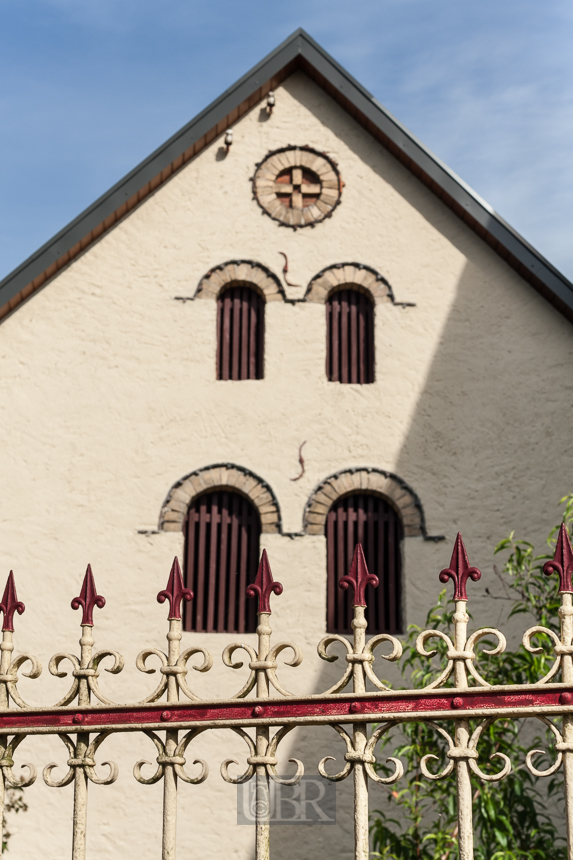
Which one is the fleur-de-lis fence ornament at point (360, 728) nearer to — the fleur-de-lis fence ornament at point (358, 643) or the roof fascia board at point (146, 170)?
the fleur-de-lis fence ornament at point (358, 643)

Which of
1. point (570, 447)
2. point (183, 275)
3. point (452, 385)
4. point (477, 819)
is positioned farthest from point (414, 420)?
point (477, 819)

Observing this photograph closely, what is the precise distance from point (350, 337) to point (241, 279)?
1.29 metres

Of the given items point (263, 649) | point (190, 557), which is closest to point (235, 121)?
point (190, 557)

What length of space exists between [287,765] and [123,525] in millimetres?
2747

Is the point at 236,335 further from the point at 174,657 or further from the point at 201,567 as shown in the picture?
the point at 174,657

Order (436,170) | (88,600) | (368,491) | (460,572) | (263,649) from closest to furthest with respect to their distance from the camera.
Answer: (460,572) → (263,649) → (88,600) → (368,491) → (436,170)

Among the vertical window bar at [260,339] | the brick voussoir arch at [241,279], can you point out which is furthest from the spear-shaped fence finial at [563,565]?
the brick voussoir arch at [241,279]

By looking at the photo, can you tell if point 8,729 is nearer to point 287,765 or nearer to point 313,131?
point 287,765

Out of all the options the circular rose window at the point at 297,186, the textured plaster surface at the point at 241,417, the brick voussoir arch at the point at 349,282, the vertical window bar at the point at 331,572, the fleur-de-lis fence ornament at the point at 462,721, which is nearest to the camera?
the fleur-de-lis fence ornament at the point at 462,721

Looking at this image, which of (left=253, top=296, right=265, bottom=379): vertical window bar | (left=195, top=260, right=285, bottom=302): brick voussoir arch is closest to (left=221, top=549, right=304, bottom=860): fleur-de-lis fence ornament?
(left=253, top=296, right=265, bottom=379): vertical window bar

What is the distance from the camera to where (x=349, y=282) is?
36.8 feet

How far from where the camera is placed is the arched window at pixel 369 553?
34.1 feet

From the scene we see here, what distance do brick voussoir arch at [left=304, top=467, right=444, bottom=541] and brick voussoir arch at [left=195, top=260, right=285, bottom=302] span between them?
2.04m

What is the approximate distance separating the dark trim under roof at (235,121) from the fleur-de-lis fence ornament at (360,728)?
7.05 m
